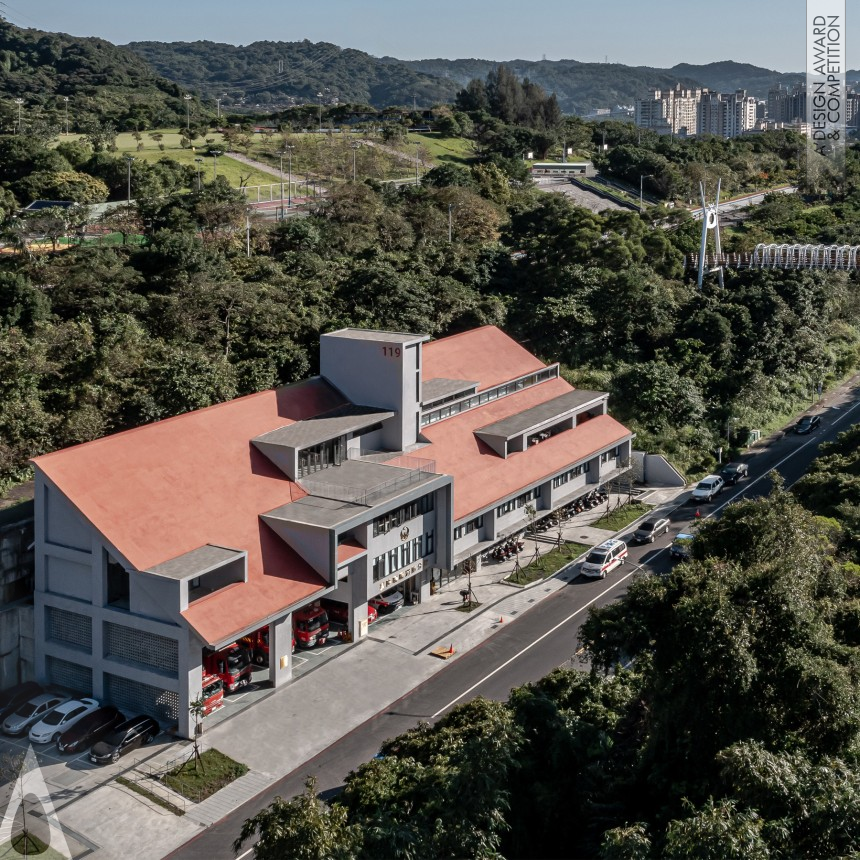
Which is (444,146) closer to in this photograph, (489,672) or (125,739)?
(489,672)

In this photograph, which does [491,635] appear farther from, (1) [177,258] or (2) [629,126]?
(2) [629,126]

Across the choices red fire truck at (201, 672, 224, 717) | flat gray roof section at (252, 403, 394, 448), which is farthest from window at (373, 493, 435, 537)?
red fire truck at (201, 672, 224, 717)

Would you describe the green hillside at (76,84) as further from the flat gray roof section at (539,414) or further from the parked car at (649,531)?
the parked car at (649,531)

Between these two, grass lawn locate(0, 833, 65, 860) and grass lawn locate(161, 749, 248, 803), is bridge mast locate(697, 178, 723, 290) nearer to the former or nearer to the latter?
grass lawn locate(161, 749, 248, 803)

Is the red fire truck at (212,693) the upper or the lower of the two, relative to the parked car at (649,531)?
lower

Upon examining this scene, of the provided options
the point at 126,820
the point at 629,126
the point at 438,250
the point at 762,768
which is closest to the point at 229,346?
the point at 438,250

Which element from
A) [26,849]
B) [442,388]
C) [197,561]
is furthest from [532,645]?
[26,849]

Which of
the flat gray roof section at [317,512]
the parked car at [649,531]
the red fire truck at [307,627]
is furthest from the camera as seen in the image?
the parked car at [649,531]

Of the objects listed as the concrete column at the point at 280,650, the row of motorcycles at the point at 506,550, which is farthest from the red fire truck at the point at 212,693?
the row of motorcycles at the point at 506,550
